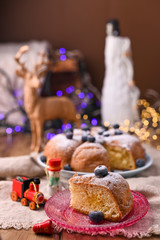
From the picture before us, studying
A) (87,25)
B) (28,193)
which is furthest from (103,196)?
(87,25)

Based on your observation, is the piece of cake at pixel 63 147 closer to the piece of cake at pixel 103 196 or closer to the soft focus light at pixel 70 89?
the piece of cake at pixel 103 196

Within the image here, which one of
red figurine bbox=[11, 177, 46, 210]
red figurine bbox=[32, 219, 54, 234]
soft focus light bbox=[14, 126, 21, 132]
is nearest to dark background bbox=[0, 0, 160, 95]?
soft focus light bbox=[14, 126, 21, 132]

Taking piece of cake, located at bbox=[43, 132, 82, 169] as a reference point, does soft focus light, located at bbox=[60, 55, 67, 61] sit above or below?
above

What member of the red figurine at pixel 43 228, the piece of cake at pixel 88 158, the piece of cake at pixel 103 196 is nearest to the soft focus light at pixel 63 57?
the piece of cake at pixel 88 158

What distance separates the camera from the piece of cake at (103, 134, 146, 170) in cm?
169

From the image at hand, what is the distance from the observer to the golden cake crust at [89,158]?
5.03ft

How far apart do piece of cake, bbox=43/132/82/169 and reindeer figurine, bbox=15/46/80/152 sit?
0.61 m

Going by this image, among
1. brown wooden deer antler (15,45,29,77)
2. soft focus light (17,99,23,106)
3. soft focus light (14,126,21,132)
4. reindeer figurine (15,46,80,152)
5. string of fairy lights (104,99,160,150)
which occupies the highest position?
brown wooden deer antler (15,45,29,77)

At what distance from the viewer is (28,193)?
128 cm

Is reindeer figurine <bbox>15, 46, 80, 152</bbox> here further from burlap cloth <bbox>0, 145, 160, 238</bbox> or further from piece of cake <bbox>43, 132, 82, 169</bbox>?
burlap cloth <bbox>0, 145, 160, 238</bbox>

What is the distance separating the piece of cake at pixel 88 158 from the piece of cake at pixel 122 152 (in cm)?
15

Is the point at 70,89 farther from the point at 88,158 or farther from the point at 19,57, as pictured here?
the point at 88,158

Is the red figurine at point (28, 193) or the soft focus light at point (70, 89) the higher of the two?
the red figurine at point (28, 193)

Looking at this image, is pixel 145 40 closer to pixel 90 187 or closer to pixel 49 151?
pixel 49 151
